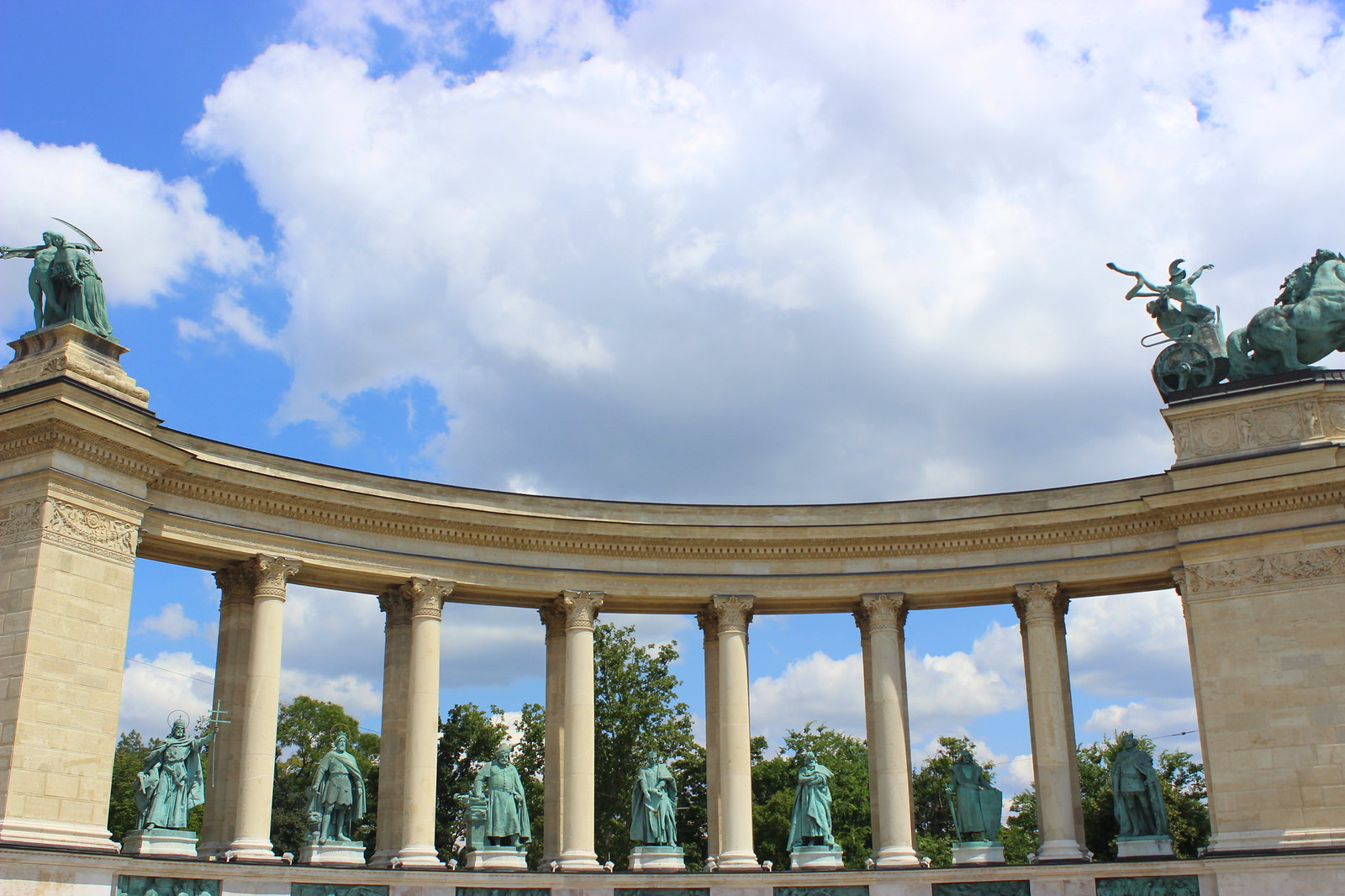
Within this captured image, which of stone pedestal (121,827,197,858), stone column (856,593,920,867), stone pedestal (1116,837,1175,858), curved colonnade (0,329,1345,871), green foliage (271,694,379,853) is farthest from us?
green foliage (271,694,379,853)

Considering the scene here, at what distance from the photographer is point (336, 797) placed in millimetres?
45719

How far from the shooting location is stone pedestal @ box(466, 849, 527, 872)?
1860 inches

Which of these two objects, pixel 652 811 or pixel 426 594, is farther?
pixel 652 811

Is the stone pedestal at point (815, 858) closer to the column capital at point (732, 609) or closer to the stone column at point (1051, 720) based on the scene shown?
the stone column at point (1051, 720)

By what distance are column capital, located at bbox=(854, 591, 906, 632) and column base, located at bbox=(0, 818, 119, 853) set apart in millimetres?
28685

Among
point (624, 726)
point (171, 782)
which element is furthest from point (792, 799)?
point (171, 782)

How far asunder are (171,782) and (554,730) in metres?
15.2

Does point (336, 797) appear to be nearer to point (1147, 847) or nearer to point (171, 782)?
point (171, 782)

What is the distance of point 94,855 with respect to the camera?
37.8 metres

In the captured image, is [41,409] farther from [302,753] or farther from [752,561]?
[302,753]

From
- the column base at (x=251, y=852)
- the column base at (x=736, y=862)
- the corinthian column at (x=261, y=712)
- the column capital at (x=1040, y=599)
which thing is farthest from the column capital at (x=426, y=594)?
the column capital at (x=1040, y=599)

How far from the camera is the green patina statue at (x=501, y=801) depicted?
4806 cm

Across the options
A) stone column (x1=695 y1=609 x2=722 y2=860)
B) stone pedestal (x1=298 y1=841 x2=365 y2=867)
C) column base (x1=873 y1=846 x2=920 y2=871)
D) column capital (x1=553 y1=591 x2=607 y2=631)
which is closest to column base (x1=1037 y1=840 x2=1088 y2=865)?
column base (x1=873 y1=846 x2=920 y2=871)

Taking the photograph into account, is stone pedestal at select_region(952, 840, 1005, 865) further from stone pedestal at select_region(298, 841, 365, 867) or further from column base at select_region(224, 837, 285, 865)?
column base at select_region(224, 837, 285, 865)
